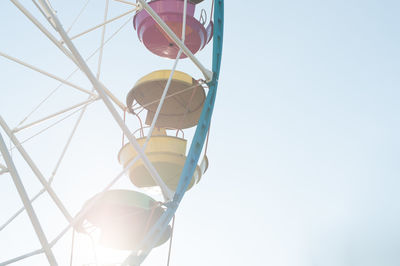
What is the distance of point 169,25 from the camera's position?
10945 mm

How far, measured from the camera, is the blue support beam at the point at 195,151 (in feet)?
25.5

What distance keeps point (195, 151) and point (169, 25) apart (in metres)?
3.41

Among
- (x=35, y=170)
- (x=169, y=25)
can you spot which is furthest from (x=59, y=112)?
(x=169, y=25)

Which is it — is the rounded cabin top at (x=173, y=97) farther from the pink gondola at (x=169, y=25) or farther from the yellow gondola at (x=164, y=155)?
the pink gondola at (x=169, y=25)

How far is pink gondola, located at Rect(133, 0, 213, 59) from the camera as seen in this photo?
35.7 feet

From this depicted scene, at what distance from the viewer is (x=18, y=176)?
6.43 meters

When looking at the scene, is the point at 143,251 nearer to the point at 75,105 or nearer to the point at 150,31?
the point at 75,105

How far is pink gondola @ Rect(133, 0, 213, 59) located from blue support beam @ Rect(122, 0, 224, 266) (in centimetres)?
55

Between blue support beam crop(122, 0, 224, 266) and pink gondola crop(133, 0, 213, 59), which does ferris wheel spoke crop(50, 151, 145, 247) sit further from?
pink gondola crop(133, 0, 213, 59)

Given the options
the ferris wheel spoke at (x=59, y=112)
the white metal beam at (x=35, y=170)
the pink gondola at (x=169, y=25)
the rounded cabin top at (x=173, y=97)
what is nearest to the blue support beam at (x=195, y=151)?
the rounded cabin top at (x=173, y=97)

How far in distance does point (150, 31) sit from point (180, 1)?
89 centimetres

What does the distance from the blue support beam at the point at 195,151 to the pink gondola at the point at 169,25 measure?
1.81 ft

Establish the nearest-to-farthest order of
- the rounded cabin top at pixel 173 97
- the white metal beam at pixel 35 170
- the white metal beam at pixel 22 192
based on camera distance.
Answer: the white metal beam at pixel 22 192 < the white metal beam at pixel 35 170 < the rounded cabin top at pixel 173 97

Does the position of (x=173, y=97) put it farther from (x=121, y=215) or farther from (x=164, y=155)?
(x=121, y=215)
